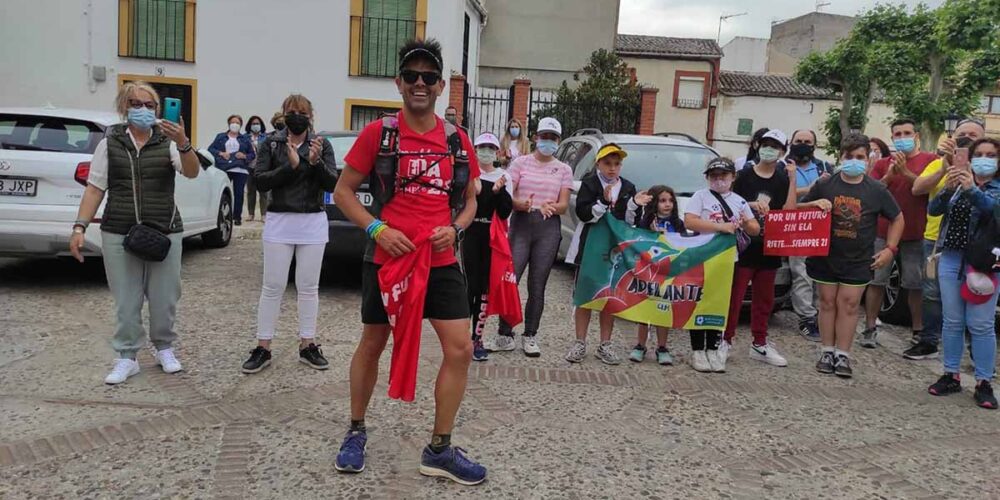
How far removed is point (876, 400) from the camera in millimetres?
5062

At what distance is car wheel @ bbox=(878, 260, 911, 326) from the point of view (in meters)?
7.24

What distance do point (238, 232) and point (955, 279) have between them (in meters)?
9.18

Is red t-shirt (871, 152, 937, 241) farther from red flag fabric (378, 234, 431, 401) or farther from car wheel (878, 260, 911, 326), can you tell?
red flag fabric (378, 234, 431, 401)

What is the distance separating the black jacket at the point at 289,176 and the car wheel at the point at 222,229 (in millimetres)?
5009

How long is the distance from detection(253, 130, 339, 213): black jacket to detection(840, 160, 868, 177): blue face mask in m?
3.78

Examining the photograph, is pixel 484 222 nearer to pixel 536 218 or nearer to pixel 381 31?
pixel 536 218

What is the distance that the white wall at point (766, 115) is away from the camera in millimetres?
33812

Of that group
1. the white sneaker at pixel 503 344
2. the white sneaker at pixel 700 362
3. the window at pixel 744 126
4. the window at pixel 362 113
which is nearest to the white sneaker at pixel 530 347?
the white sneaker at pixel 503 344

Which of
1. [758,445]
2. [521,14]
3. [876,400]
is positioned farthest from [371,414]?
[521,14]

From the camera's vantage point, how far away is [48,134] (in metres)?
6.59

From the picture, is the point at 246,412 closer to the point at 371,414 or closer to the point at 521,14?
the point at 371,414

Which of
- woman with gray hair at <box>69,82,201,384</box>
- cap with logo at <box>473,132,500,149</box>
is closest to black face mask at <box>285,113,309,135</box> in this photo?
woman with gray hair at <box>69,82,201,384</box>

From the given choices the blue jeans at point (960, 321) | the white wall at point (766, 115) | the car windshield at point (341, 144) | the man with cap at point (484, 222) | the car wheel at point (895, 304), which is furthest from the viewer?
the white wall at point (766, 115)

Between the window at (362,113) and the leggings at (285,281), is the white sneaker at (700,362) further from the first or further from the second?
the window at (362,113)
